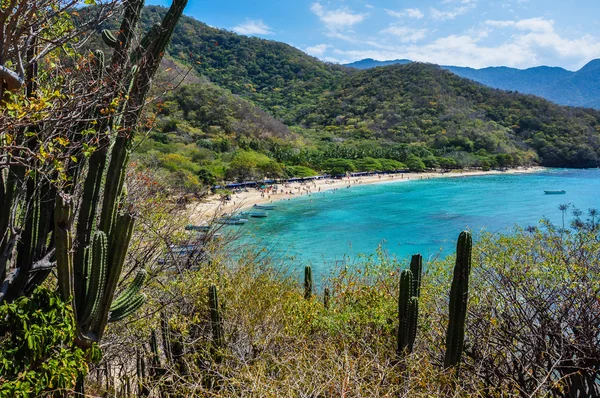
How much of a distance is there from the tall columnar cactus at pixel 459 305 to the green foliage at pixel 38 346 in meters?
5.23

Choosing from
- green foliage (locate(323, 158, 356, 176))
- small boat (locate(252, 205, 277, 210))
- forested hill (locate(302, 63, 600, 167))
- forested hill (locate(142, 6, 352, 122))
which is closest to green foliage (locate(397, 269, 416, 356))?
small boat (locate(252, 205, 277, 210))

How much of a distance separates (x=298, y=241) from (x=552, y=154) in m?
83.4

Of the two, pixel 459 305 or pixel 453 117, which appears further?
pixel 453 117

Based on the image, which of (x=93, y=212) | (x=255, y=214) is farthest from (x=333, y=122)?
(x=93, y=212)

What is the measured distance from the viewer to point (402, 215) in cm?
4028

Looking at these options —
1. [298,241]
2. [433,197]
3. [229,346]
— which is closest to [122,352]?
[229,346]

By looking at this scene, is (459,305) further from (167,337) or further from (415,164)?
(415,164)

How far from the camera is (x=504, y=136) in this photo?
3637 inches

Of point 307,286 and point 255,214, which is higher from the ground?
point 307,286

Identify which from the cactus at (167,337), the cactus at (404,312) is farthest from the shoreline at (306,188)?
the cactus at (404,312)

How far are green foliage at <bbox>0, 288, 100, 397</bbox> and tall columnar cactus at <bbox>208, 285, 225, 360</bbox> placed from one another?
3.10m

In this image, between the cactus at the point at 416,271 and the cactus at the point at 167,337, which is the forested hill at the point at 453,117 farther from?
the cactus at the point at 167,337

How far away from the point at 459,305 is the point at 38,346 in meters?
5.72

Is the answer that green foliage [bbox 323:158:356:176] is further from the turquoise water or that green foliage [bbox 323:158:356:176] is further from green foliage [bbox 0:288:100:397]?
green foliage [bbox 0:288:100:397]
